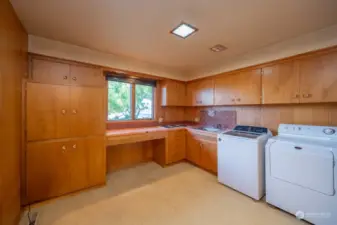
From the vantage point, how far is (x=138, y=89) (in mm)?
3588

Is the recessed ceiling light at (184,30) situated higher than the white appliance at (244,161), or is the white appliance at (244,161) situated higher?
the recessed ceiling light at (184,30)

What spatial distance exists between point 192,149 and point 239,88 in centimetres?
164

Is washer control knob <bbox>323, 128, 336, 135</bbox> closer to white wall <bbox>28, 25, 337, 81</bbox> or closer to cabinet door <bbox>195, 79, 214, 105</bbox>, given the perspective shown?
white wall <bbox>28, 25, 337, 81</bbox>

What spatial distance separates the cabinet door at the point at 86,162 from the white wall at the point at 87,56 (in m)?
1.35

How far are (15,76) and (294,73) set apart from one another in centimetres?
350

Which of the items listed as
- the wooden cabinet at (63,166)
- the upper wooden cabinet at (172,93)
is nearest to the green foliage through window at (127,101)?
the upper wooden cabinet at (172,93)

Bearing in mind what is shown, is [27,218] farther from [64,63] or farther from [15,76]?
[64,63]

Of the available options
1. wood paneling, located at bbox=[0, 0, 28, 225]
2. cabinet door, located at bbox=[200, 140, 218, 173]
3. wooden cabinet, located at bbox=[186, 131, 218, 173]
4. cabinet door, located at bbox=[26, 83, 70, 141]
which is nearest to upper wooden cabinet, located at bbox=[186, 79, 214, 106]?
wooden cabinet, located at bbox=[186, 131, 218, 173]

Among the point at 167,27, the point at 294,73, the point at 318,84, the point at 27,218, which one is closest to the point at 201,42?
the point at 167,27

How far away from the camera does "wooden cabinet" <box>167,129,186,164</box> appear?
341cm

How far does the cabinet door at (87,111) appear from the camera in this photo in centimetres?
230

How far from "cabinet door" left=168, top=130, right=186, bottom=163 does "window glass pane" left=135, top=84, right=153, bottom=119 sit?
2.58 feet

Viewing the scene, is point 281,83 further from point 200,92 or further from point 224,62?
point 200,92

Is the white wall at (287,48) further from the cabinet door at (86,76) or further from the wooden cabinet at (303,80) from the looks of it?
the cabinet door at (86,76)
